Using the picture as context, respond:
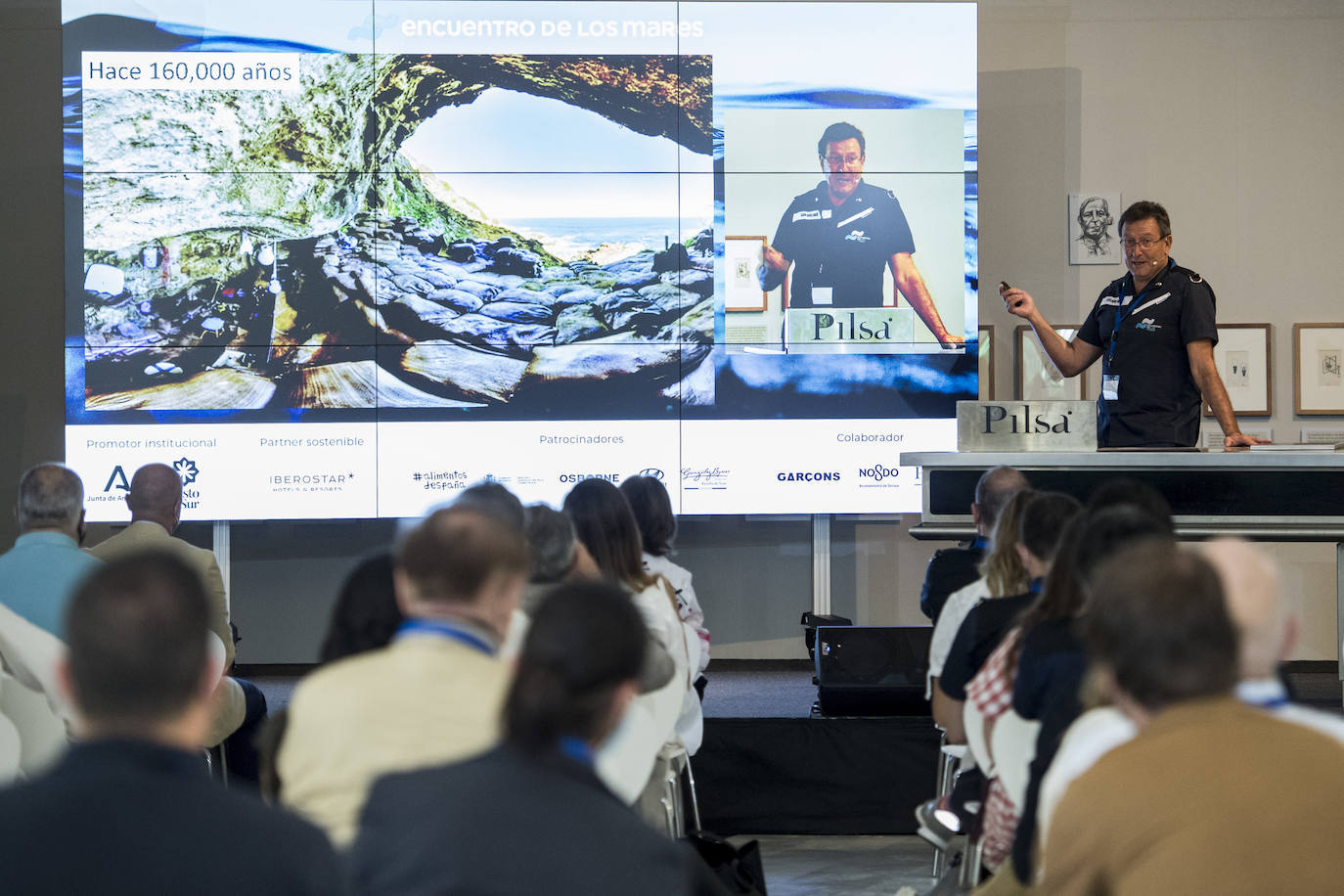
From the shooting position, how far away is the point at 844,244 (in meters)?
6.13

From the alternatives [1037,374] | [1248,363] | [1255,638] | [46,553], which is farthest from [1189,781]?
[1248,363]

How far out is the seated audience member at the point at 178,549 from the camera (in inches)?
146

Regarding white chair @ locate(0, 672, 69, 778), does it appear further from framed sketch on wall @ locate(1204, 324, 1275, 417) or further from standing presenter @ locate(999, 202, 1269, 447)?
framed sketch on wall @ locate(1204, 324, 1275, 417)

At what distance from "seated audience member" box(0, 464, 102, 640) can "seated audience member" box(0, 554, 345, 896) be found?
6.39 ft

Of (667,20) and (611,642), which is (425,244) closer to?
(667,20)

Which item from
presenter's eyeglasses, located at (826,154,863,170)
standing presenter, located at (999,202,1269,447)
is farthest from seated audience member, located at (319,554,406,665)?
presenter's eyeglasses, located at (826,154,863,170)

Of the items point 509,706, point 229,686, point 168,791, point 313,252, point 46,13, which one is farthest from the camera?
point 46,13

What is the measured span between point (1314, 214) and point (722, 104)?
2953mm

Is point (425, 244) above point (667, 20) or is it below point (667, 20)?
below

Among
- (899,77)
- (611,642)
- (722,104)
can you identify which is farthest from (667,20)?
(611,642)

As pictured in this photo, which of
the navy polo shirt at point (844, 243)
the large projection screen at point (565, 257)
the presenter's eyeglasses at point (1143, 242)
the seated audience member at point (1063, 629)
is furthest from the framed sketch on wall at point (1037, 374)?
the seated audience member at point (1063, 629)

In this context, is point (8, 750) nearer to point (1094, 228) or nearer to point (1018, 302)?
point (1018, 302)

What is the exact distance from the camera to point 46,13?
665cm

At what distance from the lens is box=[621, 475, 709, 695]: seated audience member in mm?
3678
